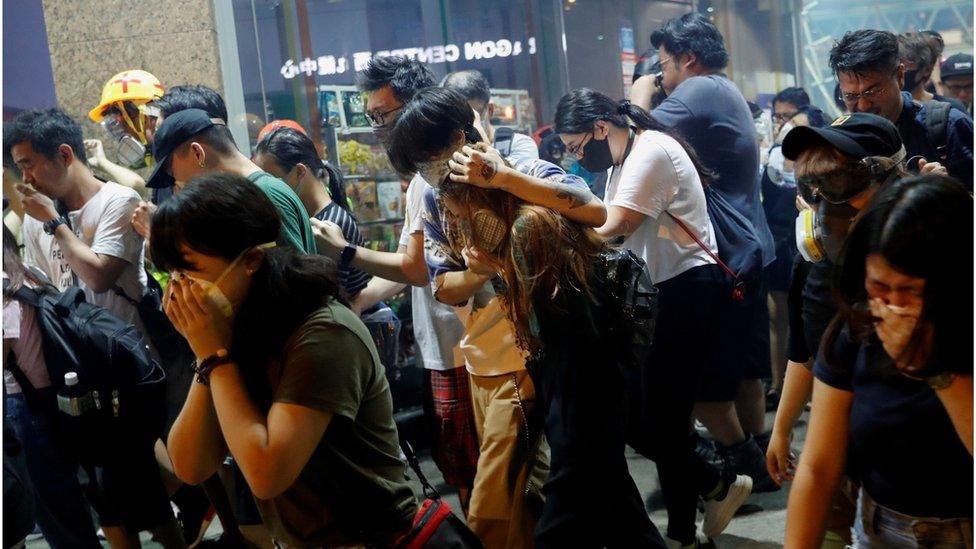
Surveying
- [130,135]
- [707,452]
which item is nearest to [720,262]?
[707,452]

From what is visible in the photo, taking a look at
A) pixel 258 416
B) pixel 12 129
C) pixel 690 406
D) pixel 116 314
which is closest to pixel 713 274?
pixel 690 406

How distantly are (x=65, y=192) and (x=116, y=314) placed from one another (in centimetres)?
50

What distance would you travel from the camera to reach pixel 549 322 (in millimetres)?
2658

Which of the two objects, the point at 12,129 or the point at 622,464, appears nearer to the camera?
the point at 622,464

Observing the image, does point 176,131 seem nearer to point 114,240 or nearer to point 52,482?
point 114,240

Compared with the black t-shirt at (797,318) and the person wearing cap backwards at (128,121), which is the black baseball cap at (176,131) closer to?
the person wearing cap backwards at (128,121)

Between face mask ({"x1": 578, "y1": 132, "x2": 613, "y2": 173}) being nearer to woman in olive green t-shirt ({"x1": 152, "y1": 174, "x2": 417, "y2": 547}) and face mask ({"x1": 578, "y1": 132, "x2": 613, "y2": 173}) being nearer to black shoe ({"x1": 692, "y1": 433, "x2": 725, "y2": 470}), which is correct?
black shoe ({"x1": 692, "y1": 433, "x2": 725, "y2": 470})

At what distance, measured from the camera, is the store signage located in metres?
5.74

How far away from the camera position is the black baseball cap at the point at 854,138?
90.4 inches

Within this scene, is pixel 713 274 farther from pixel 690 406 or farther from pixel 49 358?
pixel 49 358

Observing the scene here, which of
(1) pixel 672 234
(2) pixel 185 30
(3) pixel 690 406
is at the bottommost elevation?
(3) pixel 690 406

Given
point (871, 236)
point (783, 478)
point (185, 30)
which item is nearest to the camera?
point (871, 236)

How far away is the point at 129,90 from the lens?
15.3 feet

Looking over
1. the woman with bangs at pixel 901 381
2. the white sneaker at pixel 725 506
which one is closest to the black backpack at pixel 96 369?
the white sneaker at pixel 725 506
